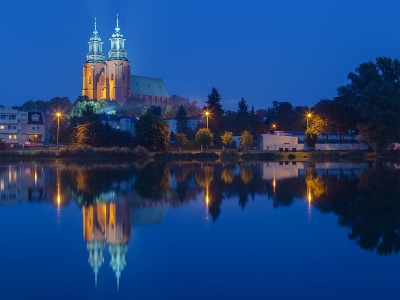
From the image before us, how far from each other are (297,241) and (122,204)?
8632 millimetres

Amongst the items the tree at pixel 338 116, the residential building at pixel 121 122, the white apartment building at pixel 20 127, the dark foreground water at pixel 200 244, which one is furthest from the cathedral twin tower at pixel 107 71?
the dark foreground water at pixel 200 244

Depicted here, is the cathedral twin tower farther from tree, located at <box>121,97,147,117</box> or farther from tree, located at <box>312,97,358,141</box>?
tree, located at <box>312,97,358,141</box>

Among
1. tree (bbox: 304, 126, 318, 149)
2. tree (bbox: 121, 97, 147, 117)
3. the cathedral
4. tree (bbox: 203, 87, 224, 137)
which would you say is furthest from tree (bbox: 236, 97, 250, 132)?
the cathedral

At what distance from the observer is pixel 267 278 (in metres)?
11.3

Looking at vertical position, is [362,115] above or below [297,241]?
above

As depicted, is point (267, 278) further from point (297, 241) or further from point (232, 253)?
point (297, 241)

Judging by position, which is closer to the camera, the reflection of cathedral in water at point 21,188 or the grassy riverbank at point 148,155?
the reflection of cathedral in water at point 21,188

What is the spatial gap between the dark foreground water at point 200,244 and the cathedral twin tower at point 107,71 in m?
124

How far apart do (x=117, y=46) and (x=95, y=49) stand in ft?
18.7

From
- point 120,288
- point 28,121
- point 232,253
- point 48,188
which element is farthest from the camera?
point 28,121

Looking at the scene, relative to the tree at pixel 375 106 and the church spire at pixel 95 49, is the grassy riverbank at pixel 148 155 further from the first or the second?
the church spire at pixel 95 49

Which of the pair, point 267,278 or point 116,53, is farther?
point 116,53

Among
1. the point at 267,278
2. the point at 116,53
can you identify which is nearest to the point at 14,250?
the point at 267,278

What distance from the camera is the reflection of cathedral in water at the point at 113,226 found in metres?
12.8
